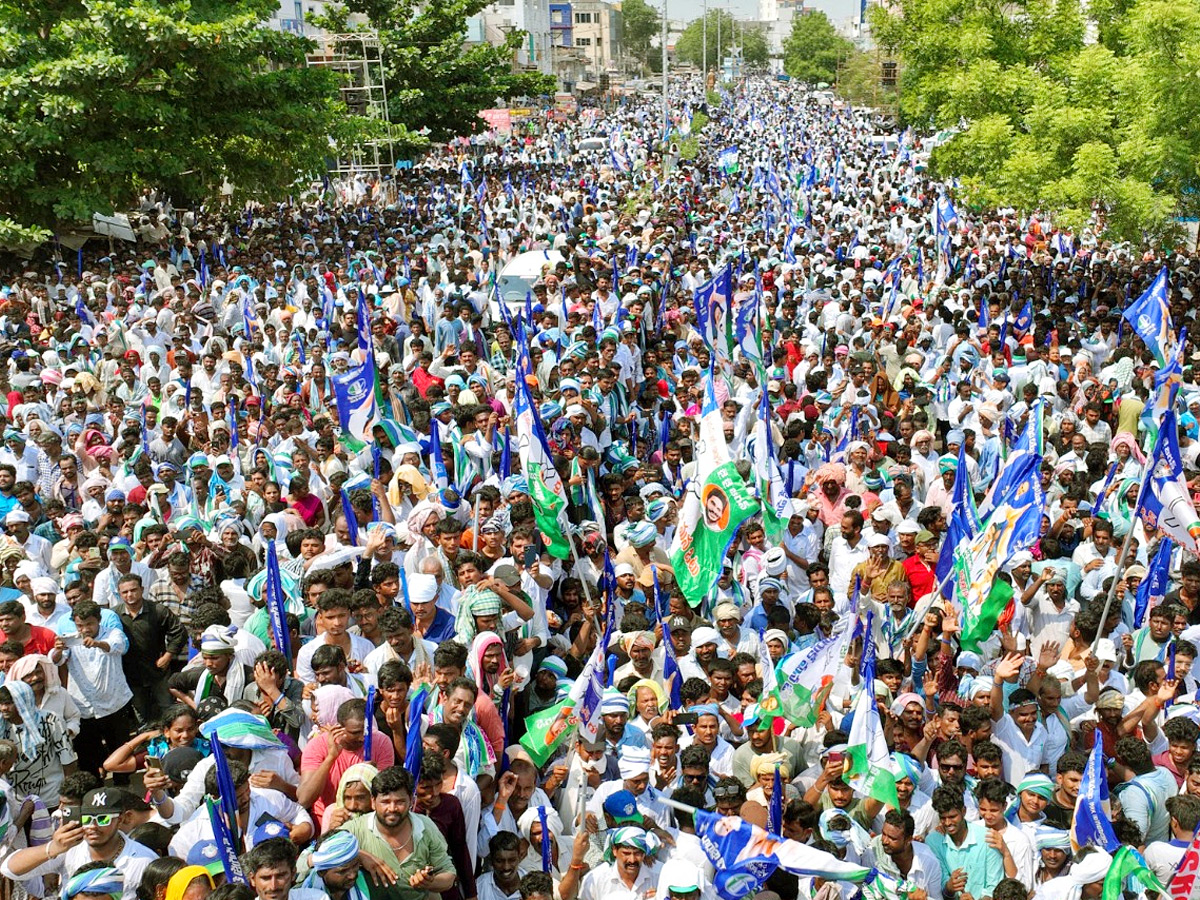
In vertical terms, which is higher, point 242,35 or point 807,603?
point 242,35

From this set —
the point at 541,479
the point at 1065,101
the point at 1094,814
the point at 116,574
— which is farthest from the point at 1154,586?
the point at 1065,101

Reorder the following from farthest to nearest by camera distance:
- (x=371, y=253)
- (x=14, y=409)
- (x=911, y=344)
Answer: (x=371, y=253) → (x=911, y=344) → (x=14, y=409)

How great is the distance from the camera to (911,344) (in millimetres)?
12008

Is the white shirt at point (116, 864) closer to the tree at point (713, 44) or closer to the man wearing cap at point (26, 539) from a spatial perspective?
the man wearing cap at point (26, 539)

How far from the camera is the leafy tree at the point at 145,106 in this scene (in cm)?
1933

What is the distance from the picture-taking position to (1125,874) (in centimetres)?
425

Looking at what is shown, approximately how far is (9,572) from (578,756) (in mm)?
3640

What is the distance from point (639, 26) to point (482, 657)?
14845cm

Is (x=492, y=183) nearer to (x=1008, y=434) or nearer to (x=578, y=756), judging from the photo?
(x=1008, y=434)

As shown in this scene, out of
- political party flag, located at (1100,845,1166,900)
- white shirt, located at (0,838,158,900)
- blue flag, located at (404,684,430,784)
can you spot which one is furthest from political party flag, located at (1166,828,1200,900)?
white shirt, located at (0,838,158,900)

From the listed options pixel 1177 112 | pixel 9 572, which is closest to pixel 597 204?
pixel 1177 112

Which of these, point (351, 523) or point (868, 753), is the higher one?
point (351, 523)

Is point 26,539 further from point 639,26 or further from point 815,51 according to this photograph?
point 639,26

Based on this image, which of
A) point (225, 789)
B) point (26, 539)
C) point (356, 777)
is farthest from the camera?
point (26, 539)
